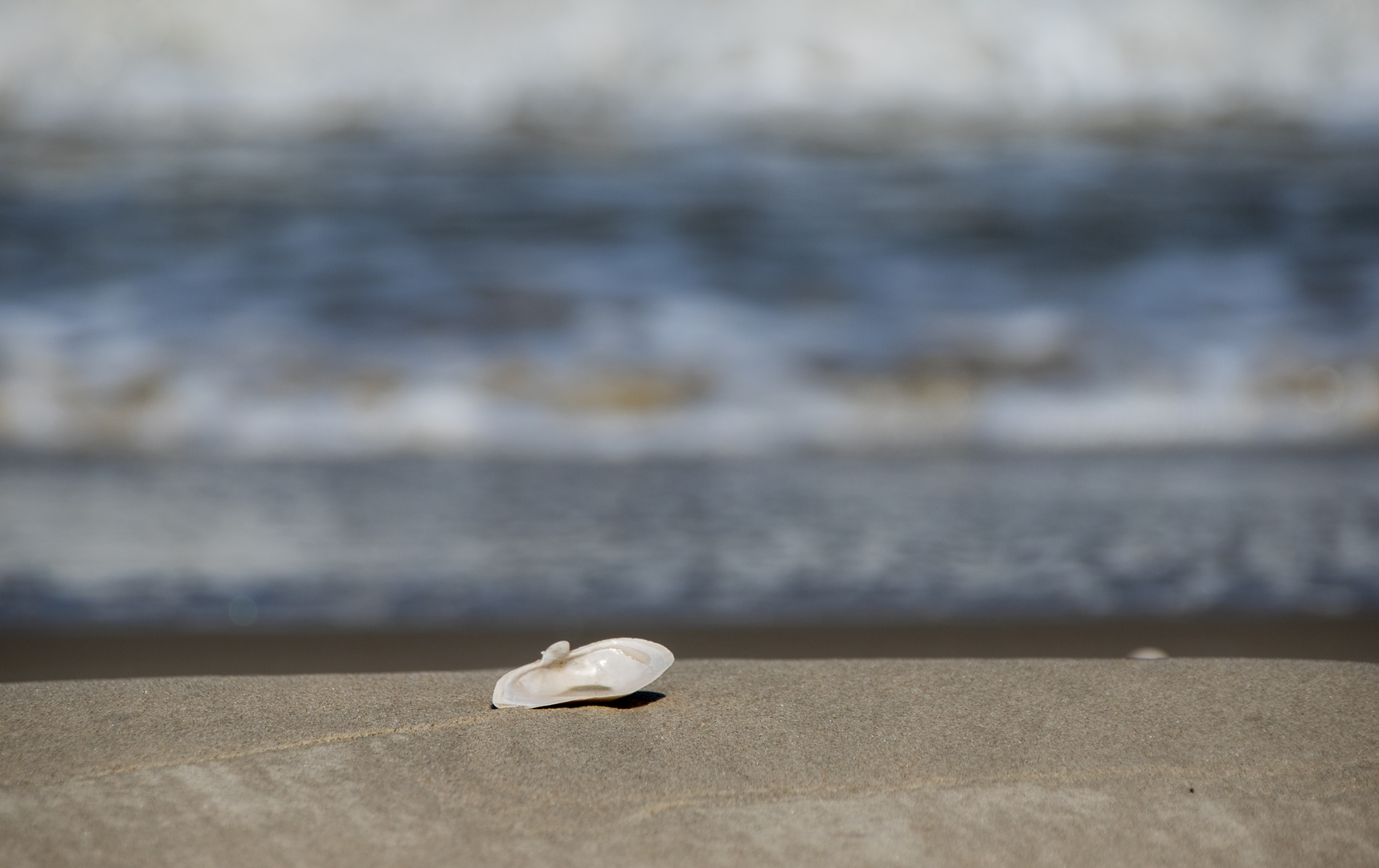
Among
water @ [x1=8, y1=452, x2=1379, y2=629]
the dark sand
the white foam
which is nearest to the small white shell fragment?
the dark sand

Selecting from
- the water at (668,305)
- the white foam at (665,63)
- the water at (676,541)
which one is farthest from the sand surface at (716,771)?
the white foam at (665,63)

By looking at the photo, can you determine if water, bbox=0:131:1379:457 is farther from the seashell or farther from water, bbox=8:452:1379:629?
the seashell

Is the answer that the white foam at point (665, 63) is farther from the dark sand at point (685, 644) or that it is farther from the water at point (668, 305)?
the dark sand at point (685, 644)

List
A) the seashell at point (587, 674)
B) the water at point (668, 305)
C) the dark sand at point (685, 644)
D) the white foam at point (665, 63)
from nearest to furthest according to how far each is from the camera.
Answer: the seashell at point (587, 674) < the dark sand at point (685, 644) < the water at point (668, 305) < the white foam at point (665, 63)

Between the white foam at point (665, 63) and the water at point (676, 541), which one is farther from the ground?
the white foam at point (665, 63)

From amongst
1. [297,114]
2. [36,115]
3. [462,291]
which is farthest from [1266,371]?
[36,115]

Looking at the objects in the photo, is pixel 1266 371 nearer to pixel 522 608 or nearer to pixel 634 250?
pixel 634 250
